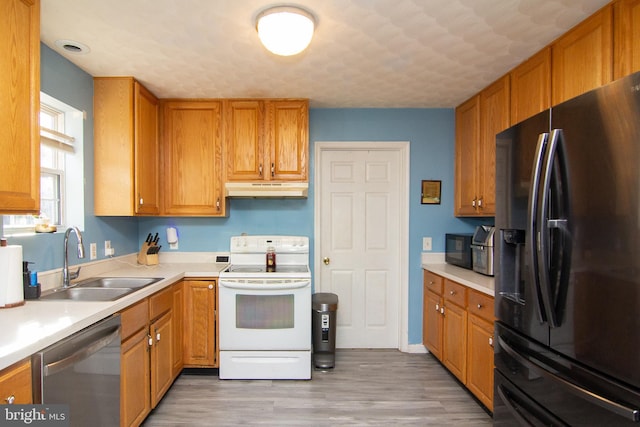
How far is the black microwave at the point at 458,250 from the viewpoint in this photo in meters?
2.73

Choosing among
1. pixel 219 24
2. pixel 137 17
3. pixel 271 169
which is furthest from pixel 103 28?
pixel 271 169

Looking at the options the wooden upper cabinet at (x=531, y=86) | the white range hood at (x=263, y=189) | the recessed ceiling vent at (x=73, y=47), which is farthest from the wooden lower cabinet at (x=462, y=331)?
the recessed ceiling vent at (x=73, y=47)

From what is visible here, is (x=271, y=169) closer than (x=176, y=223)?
Yes

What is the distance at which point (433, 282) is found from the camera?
2.94 m

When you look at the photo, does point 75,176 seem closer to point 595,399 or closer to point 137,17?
point 137,17

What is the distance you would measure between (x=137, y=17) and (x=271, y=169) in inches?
57.7

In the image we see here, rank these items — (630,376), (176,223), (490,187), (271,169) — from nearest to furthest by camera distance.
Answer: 1. (630,376)
2. (490,187)
3. (271,169)
4. (176,223)

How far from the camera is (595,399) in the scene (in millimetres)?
1056

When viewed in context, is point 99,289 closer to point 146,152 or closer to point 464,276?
point 146,152

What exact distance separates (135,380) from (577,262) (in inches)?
89.7

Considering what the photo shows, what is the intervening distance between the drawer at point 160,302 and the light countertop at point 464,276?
2194mm

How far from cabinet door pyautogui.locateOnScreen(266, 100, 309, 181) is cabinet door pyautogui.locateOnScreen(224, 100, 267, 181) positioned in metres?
0.09

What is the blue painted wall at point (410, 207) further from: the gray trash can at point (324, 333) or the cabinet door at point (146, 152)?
the gray trash can at point (324, 333)

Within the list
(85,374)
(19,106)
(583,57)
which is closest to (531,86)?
(583,57)
